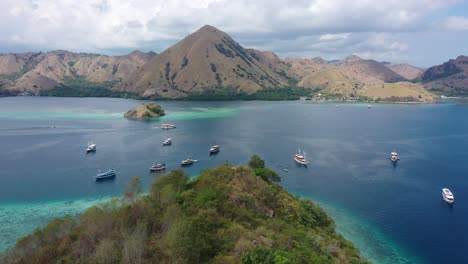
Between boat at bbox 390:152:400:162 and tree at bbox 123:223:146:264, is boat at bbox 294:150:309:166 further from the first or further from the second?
tree at bbox 123:223:146:264

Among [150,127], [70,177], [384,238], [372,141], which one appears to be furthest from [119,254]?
[150,127]

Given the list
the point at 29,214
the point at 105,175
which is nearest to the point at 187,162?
the point at 105,175

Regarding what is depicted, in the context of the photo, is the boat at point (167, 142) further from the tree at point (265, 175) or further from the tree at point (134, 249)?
the tree at point (134, 249)

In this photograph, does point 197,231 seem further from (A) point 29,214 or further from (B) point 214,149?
(B) point 214,149

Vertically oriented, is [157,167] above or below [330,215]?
above

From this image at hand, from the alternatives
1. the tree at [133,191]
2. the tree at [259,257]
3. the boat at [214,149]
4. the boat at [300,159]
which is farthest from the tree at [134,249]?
the boat at [214,149]

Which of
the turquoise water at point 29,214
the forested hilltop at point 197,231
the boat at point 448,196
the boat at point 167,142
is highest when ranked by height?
the forested hilltop at point 197,231
